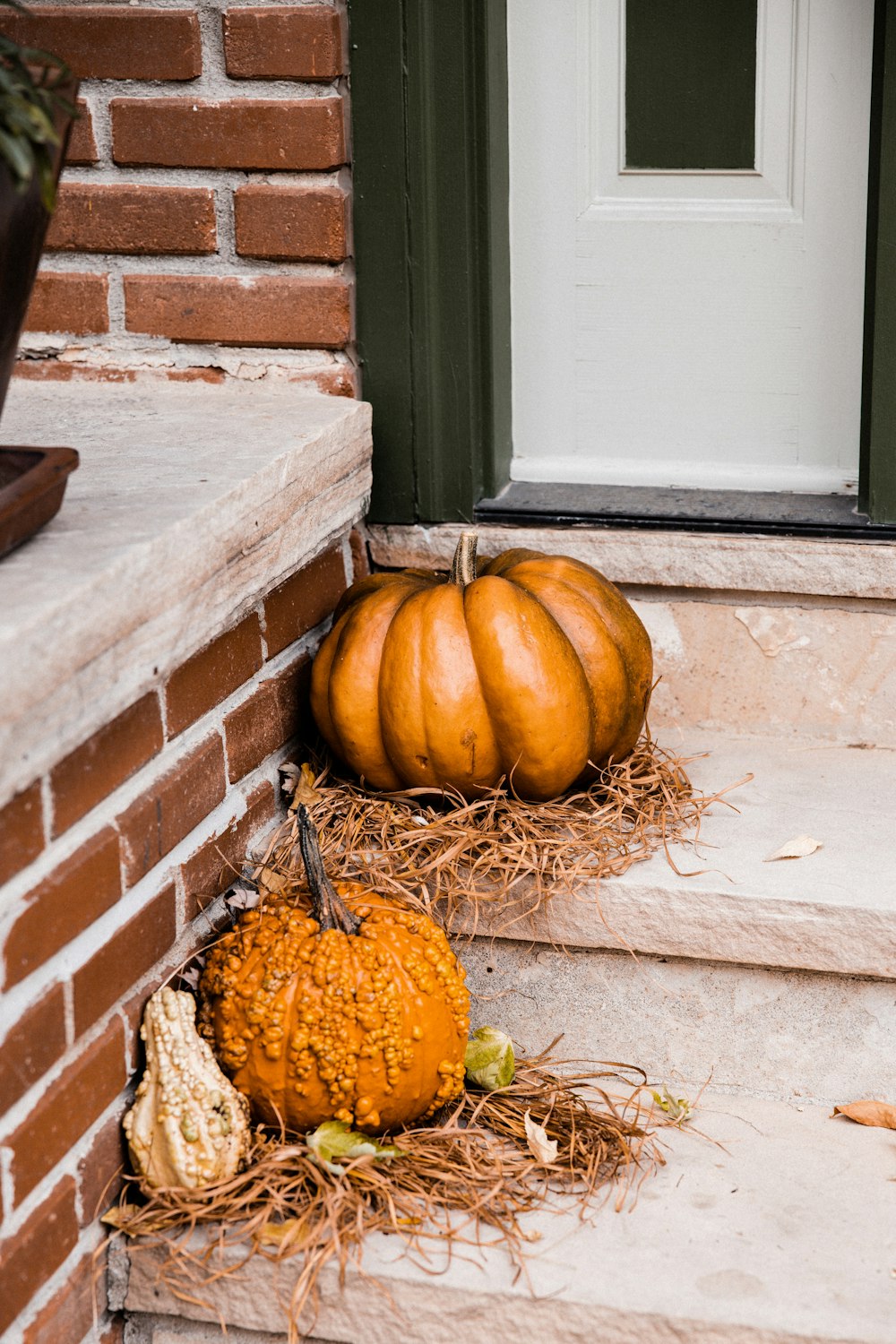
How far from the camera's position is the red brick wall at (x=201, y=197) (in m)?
2.16

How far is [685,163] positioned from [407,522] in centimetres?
76

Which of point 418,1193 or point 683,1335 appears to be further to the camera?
point 418,1193

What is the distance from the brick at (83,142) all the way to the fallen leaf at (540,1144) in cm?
162

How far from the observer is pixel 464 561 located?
2.04 metres

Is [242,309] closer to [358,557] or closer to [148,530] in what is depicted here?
[358,557]

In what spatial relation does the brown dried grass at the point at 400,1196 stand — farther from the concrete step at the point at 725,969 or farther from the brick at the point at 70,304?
the brick at the point at 70,304

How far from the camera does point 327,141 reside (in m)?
2.16

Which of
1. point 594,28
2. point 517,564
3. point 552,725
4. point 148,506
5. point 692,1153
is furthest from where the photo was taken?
point 594,28

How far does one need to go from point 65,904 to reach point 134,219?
4.13 feet

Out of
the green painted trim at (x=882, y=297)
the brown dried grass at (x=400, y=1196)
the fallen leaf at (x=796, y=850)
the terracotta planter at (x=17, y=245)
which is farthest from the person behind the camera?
the green painted trim at (x=882, y=297)

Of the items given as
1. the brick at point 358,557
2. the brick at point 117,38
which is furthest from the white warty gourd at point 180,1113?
the brick at point 117,38

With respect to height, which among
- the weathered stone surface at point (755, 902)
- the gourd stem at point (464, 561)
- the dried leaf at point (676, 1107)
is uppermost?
the gourd stem at point (464, 561)

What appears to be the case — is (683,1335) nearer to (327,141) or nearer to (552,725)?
(552,725)

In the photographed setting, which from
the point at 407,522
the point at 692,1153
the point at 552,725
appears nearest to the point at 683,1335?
the point at 692,1153
